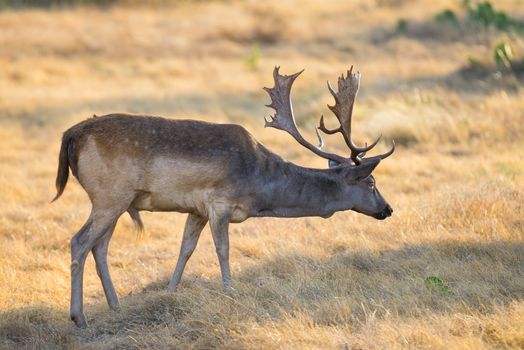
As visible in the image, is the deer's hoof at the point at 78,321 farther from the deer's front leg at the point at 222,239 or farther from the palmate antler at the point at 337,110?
the palmate antler at the point at 337,110

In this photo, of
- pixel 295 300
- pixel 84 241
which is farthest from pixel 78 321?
pixel 295 300

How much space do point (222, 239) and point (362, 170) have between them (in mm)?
1393

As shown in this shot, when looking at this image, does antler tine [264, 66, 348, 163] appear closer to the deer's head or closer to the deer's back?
the deer's head

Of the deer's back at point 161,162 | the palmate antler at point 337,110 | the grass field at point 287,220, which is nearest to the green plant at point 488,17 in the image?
the grass field at point 287,220

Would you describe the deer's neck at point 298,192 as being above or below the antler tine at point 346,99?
below

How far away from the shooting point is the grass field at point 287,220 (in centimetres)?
699

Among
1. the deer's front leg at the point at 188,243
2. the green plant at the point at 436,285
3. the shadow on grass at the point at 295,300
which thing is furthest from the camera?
the deer's front leg at the point at 188,243

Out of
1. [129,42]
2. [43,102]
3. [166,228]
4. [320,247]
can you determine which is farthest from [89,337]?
[129,42]

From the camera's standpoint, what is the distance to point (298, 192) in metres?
8.24

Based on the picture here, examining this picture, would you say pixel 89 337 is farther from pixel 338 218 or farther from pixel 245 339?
pixel 338 218

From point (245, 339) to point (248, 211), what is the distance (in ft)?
5.58

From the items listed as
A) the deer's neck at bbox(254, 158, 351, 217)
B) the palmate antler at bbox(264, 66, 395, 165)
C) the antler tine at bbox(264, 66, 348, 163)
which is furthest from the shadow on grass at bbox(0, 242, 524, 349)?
the antler tine at bbox(264, 66, 348, 163)

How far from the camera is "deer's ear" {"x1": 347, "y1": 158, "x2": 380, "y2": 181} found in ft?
27.5

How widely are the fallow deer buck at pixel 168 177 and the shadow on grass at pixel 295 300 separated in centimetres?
28
